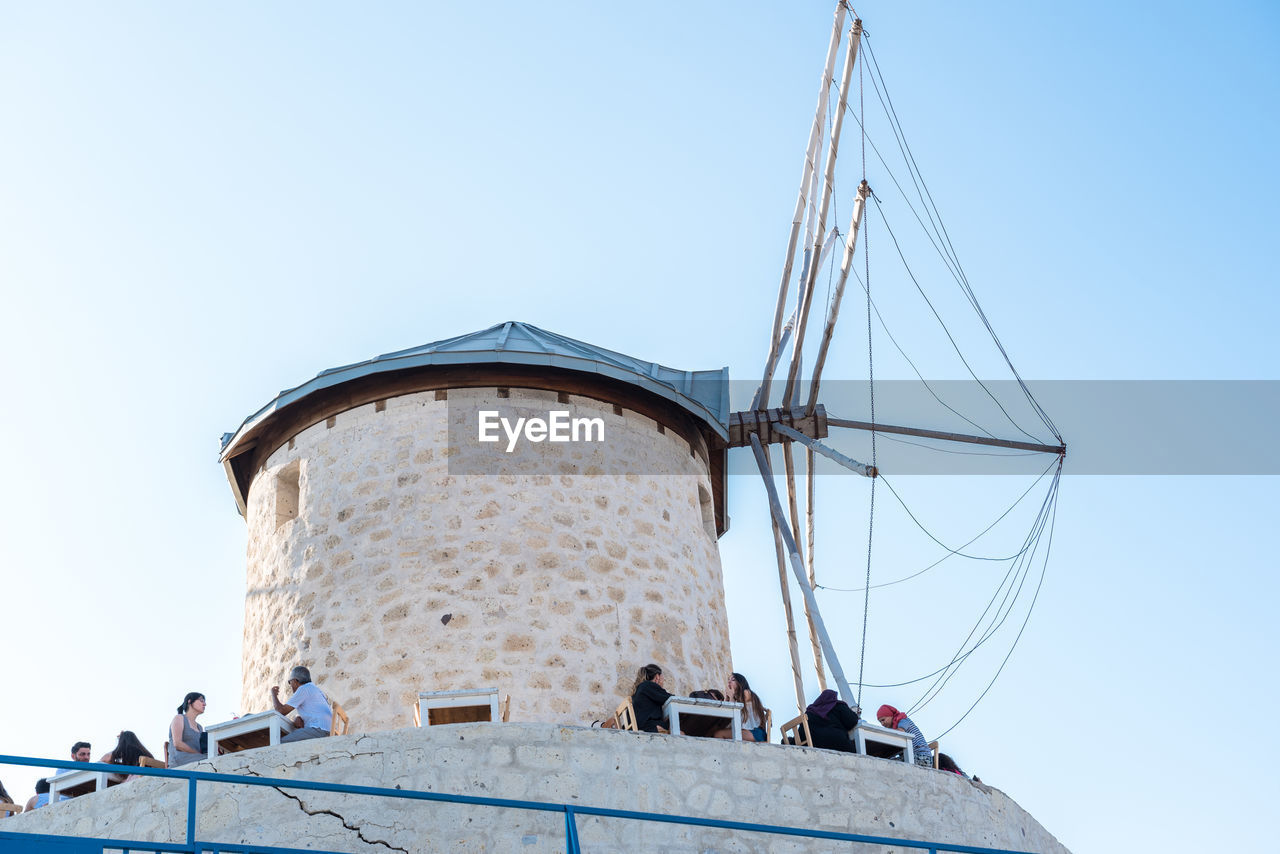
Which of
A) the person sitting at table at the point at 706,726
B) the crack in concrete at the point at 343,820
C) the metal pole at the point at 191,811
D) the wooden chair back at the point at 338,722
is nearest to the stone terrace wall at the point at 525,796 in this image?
the crack in concrete at the point at 343,820

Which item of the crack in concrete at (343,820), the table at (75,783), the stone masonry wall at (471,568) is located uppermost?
the stone masonry wall at (471,568)

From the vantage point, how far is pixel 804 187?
1789 centimetres

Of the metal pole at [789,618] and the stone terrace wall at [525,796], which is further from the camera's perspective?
the metal pole at [789,618]

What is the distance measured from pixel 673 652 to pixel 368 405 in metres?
3.56

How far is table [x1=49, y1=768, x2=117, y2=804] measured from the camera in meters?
11.5

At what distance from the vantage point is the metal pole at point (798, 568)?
49.5 feet

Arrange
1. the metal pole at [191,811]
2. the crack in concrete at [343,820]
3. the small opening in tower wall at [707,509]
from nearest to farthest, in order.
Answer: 1. the metal pole at [191,811]
2. the crack in concrete at [343,820]
3. the small opening in tower wall at [707,509]

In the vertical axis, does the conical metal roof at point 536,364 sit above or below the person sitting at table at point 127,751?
above

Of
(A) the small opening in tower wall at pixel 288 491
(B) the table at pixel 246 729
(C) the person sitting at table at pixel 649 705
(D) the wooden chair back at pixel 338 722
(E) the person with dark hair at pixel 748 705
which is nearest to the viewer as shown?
(B) the table at pixel 246 729

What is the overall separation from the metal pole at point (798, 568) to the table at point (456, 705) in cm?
347

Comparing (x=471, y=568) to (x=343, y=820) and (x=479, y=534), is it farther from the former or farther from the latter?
(x=343, y=820)

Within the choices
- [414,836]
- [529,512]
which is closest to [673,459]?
[529,512]

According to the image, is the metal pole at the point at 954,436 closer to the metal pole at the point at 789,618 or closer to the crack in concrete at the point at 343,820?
the metal pole at the point at 789,618

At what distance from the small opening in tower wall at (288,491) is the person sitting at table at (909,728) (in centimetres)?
576
